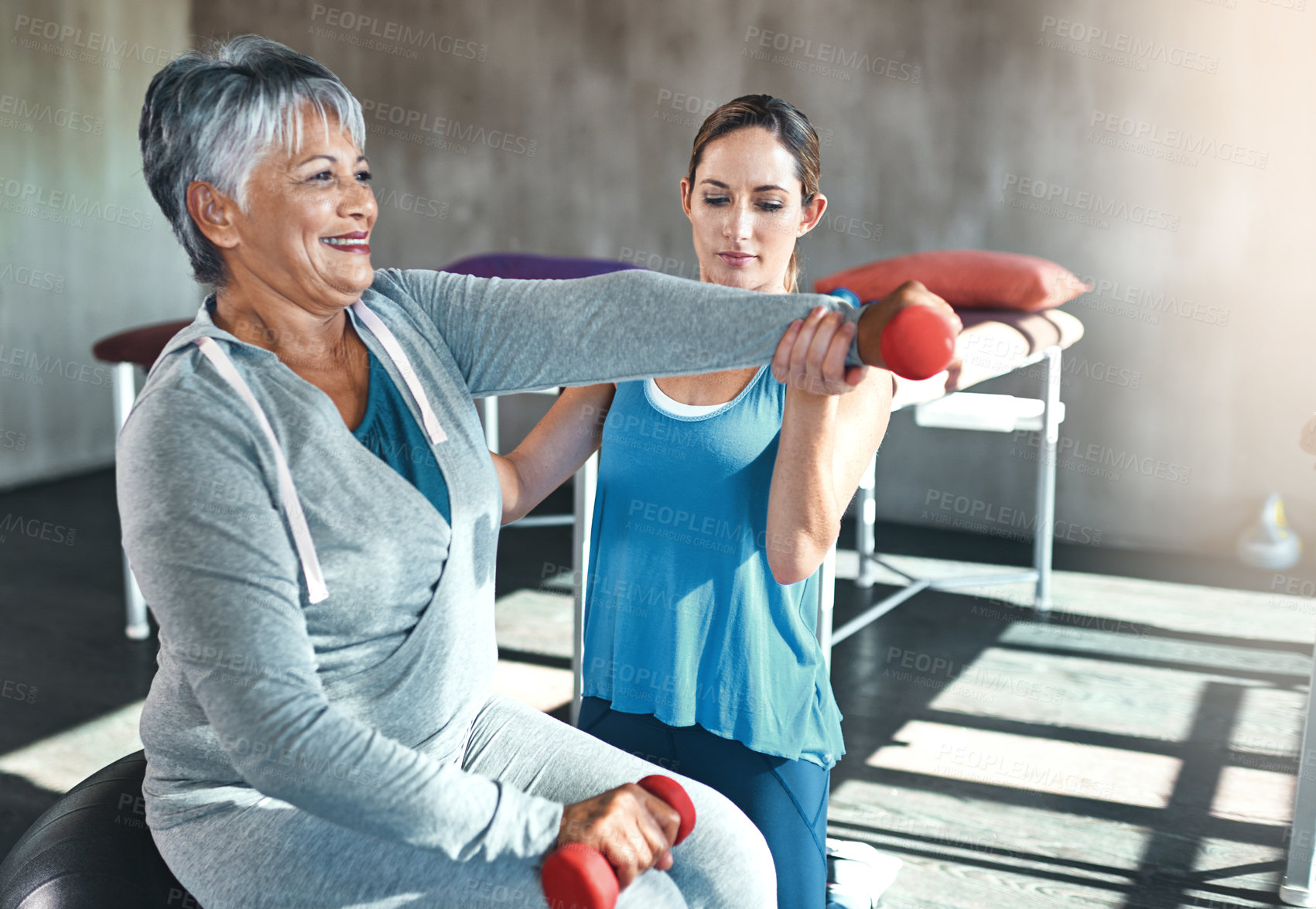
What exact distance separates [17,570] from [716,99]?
3.05 meters

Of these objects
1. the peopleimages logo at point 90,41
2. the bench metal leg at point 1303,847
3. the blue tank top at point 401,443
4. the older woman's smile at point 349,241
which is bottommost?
the bench metal leg at point 1303,847

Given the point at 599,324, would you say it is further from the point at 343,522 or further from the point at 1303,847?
the point at 1303,847

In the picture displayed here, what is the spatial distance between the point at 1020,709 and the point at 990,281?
1142mm

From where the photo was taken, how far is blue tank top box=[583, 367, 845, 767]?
1.31 m

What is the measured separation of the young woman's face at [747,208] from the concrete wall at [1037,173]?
277 cm

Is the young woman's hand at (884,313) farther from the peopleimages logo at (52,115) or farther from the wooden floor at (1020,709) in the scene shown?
the peopleimages logo at (52,115)

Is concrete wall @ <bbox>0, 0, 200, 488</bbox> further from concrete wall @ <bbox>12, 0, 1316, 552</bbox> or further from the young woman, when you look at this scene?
the young woman

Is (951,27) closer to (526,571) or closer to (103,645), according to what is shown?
(526,571)

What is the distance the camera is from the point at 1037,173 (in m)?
3.89

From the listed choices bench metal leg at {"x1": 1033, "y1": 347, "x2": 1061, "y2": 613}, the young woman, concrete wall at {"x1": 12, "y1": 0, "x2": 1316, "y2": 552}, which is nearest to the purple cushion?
concrete wall at {"x1": 12, "y1": 0, "x2": 1316, "y2": 552}

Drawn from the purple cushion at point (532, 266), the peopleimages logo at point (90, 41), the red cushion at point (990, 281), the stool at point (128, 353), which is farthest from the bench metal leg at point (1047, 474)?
the peopleimages logo at point (90, 41)

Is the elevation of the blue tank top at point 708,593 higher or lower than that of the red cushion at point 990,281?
lower

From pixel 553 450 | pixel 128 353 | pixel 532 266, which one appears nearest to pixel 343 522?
pixel 553 450

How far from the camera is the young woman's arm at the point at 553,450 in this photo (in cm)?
Answer: 126
